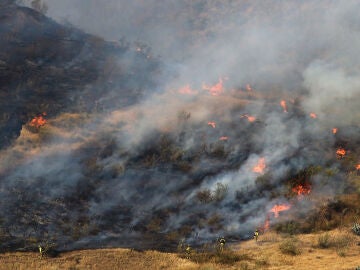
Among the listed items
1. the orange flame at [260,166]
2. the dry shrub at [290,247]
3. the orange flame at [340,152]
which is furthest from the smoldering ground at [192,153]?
the dry shrub at [290,247]

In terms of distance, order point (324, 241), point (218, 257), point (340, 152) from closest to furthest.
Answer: point (218, 257), point (324, 241), point (340, 152)

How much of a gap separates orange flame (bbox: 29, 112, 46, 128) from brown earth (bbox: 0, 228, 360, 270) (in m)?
7.80

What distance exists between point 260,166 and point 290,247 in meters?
4.95

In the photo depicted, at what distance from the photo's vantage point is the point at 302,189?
15.3 metres

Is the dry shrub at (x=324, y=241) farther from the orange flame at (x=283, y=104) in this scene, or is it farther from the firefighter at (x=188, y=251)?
the orange flame at (x=283, y=104)

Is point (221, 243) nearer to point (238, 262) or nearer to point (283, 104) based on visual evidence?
point (238, 262)

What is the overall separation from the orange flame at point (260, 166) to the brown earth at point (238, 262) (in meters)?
4.08

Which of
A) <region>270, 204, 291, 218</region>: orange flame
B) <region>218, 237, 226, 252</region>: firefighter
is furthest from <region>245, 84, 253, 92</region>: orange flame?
<region>218, 237, 226, 252</region>: firefighter

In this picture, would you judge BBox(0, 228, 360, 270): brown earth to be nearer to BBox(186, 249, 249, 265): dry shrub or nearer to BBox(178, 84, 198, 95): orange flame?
BBox(186, 249, 249, 265): dry shrub

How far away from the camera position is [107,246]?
11.9 m

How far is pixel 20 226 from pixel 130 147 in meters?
6.11

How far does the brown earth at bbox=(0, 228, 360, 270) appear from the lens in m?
10.8

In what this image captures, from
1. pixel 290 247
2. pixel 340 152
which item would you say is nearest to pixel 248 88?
pixel 340 152

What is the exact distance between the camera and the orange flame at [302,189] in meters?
15.1
